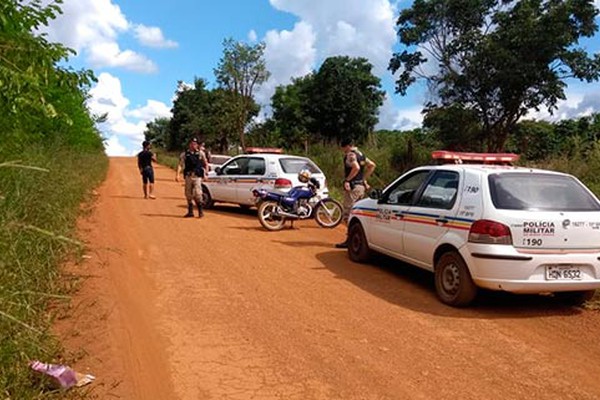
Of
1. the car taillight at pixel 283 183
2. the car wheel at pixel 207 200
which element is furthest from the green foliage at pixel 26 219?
the car wheel at pixel 207 200

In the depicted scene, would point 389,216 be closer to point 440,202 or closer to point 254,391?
point 440,202

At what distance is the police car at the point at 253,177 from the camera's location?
1359cm

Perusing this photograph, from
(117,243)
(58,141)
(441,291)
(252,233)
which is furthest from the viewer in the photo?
(58,141)

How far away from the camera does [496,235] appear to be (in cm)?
593

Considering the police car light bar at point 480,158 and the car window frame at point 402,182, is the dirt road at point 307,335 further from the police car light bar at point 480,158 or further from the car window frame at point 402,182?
the police car light bar at point 480,158

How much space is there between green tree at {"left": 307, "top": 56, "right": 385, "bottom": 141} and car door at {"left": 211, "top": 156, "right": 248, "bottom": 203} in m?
30.5

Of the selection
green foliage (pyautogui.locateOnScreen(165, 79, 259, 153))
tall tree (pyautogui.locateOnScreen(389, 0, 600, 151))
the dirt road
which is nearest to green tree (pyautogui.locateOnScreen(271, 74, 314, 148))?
green foliage (pyautogui.locateOnScreen(165, 79, 259, 153))

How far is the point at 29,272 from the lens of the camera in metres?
5.16

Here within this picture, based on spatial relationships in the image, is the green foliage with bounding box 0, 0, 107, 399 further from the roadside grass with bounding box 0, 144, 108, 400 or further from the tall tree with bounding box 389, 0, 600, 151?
the tall tree with bounding box 389, 0, 600, 151

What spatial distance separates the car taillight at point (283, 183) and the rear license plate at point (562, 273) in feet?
25.8

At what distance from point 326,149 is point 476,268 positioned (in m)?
19.9

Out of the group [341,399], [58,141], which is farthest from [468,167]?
[58,141]

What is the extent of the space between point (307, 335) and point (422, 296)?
6.62ft

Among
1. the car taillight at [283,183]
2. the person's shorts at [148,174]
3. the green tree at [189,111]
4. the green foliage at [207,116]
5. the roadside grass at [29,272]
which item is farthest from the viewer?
the green tree at [189,111]
